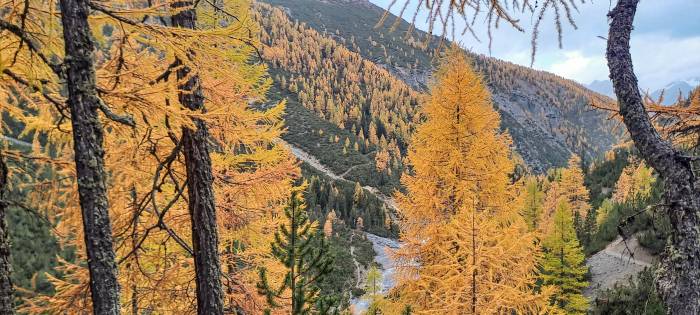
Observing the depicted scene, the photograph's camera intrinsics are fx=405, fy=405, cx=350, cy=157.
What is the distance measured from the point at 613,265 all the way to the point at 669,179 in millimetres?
17908

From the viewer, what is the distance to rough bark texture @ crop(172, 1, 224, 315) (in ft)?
13.5

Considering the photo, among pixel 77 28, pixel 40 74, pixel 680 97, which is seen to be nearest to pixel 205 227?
pixel 40 74

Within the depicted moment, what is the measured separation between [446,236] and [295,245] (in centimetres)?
457

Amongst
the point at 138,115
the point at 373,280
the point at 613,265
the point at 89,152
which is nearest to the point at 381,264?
the point at 373,280

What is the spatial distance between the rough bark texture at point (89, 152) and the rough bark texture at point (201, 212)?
1.38 metres

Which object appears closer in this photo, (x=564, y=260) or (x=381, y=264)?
(x=564, y=260)

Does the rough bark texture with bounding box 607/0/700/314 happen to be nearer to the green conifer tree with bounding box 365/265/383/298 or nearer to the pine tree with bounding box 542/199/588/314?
the pine tree with bounding box 542/199/588/314

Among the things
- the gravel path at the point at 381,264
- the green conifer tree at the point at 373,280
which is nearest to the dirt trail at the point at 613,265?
the green conifer tree at the point at 373,280

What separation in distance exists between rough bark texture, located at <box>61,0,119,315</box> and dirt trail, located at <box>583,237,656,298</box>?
16.7m

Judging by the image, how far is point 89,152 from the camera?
8.75 ft

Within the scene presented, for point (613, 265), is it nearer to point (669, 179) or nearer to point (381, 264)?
point (669, 179)

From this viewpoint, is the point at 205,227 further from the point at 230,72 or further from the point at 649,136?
the point at 649,136

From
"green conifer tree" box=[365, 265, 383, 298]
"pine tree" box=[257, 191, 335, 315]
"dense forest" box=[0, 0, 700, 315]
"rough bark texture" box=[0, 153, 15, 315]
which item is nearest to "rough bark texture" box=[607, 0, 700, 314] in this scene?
"dense forest" box=[0, 0, 700, 315]

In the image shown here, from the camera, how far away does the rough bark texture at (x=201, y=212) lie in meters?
4.11
